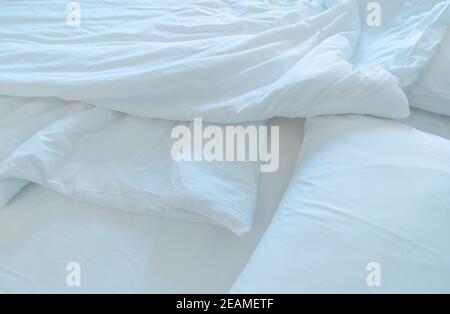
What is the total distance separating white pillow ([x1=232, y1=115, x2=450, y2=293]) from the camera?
0.53 metres

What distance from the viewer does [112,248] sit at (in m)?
0.68

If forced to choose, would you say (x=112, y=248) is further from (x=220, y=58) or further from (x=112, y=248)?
(x=220, y=58)

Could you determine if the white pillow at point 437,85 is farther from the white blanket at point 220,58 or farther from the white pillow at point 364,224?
the white pillow at point 364,224

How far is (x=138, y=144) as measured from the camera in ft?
2.64

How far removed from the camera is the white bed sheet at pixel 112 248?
645 mm

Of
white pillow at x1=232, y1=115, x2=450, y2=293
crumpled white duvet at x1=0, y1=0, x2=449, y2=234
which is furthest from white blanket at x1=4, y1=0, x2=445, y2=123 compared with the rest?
white pillow at x1=232, y1=115, x2=450, y2=293

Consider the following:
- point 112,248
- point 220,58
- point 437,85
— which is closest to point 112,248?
point 112,248

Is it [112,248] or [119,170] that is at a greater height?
[119,170]

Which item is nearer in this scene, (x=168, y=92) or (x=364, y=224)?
(x=364, y=224)

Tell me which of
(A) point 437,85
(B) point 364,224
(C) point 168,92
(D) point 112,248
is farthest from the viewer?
(A) point 437,85

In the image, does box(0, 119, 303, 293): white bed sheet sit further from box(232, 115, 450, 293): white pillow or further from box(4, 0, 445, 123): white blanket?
box(4, 0, 445, 123): white blanket

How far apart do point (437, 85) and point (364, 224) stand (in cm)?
56

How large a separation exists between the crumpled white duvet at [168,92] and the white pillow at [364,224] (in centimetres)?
11

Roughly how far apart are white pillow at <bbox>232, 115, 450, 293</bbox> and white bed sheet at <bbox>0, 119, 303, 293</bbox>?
0.10 meters
